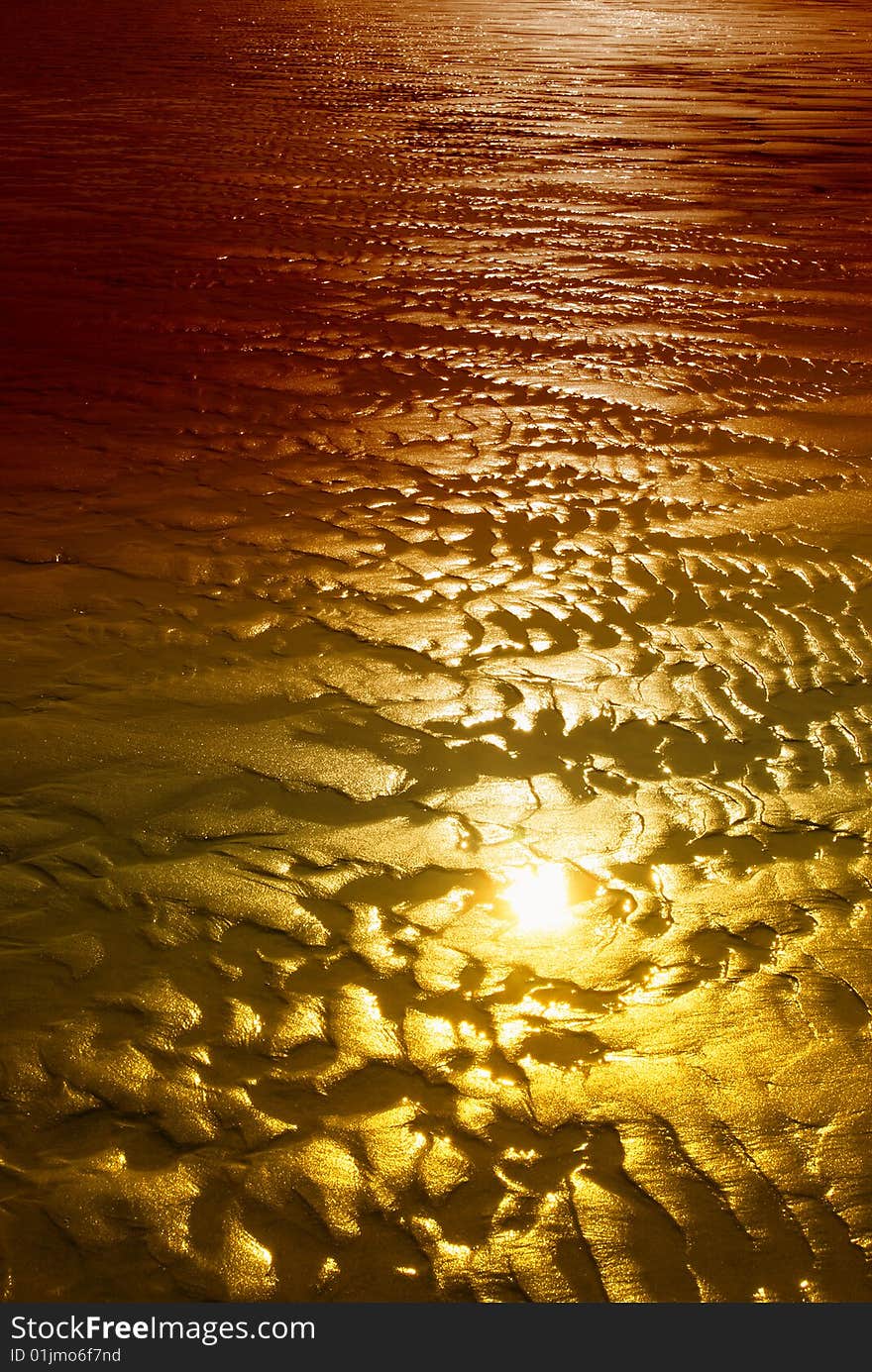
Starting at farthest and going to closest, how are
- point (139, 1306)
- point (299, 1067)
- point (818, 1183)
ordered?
point (299, 1067) → point (818, 1183) → point (139, 1306)

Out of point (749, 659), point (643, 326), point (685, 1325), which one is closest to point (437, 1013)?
point (685, 1325)

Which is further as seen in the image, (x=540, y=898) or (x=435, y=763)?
(x=435, y=763)

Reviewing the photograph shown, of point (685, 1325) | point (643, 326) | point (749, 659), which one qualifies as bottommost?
point (685, 1325)

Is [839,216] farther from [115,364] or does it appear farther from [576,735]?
[576,735]

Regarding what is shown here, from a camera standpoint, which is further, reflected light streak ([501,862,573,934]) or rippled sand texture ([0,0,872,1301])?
reflected light streak ([501,862,573,934])

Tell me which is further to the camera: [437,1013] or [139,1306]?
[437,1013]

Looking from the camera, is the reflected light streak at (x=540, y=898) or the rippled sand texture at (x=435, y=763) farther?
the reflected light streak at (x=540, y=898)

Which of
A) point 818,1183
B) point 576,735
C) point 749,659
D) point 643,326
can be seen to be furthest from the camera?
point 643,326

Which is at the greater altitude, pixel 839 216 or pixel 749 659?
pixel 839 216
